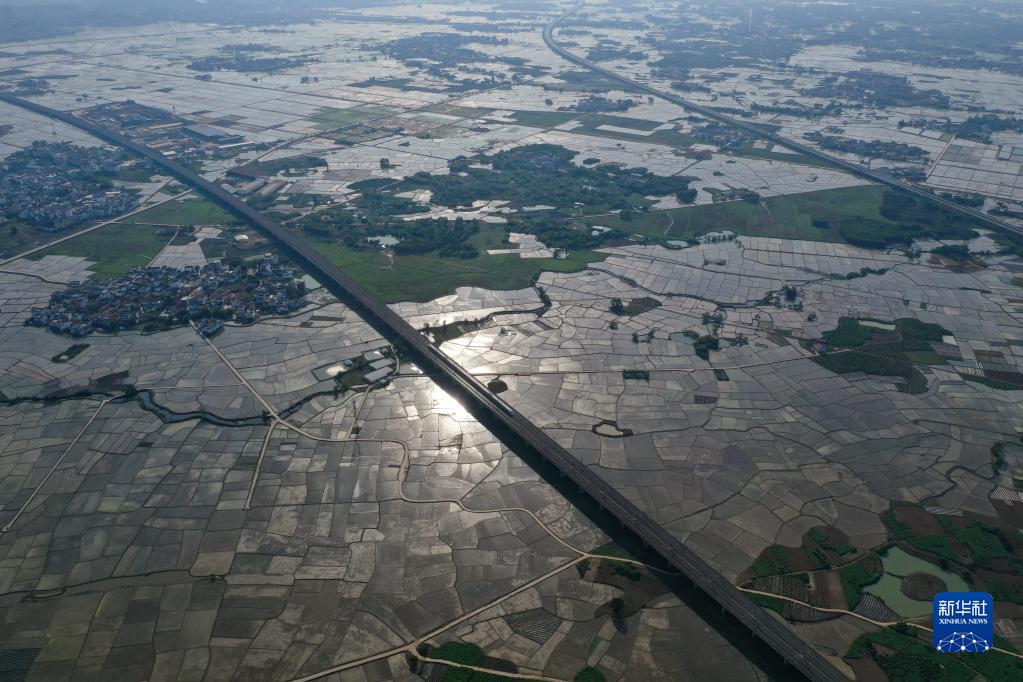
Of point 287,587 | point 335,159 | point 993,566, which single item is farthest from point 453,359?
point 335,159

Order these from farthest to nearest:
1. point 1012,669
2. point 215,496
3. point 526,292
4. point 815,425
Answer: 1. point 526,292
2. point 815,425
3. point 215,496
4. point 1012,669

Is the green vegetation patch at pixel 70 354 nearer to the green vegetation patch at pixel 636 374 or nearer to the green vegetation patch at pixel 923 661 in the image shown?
the green vegetation patch at pixel 636 374

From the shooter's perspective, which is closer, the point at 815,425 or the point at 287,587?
the point at 287,587

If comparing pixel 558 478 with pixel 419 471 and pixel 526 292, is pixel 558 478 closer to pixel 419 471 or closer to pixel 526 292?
pixel 419 471

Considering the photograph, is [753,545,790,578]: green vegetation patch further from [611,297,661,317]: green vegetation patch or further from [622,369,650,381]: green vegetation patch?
[611,297,661,317]: green vegetation patch

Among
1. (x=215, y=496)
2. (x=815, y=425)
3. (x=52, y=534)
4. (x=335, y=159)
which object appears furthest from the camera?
(x=335, y=159)

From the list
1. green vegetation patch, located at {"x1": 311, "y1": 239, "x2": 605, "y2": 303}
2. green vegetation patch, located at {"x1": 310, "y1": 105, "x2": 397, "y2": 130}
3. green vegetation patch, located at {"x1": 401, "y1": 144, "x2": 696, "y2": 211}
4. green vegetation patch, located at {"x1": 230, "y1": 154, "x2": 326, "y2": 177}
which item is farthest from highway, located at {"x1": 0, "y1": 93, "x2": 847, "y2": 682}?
green vegetation patch, located at {"x1": 310, "y1": 105, "x2": 397, "y2": 130}

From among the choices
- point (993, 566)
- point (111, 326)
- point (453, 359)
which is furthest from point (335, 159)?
point (993, 566)
